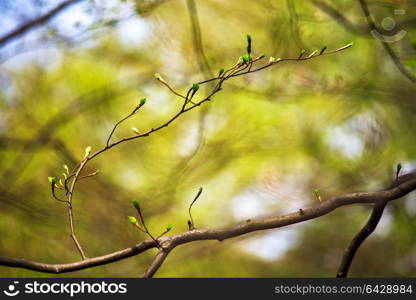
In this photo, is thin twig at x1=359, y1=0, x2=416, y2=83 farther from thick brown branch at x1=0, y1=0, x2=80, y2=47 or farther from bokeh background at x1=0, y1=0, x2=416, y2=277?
thick brown branch at x1=0, y1=0, x2=80, y2=47

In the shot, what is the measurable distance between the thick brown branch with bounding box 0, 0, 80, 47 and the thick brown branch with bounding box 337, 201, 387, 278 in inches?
54.6

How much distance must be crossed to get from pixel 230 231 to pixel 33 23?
4.48ft

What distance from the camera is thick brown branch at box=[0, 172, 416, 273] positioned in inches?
26.3

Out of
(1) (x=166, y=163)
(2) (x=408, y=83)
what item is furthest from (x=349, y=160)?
(1) (x=166, y=163)

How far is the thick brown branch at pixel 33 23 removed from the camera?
1.64 m

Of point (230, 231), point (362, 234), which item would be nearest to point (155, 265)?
point (230, 231)

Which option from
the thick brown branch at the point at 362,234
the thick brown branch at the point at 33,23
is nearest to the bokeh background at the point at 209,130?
the thick brown branch at the point at 33,23

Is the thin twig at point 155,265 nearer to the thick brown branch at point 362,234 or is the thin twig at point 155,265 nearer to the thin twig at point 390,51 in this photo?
the thick brown branch at point 362,234

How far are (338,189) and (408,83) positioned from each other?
524mm

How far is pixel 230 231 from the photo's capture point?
2.22 ft

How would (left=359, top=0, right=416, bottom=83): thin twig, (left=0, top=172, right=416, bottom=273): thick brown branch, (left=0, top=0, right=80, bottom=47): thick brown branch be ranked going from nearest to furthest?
(left=0, top=172, right=416, bottom=273): thick brown branch, (left=359, top=0, right=416, bottom=83): thin twig, (left=0, top=0, right=80, bottom=47): thick brown branch

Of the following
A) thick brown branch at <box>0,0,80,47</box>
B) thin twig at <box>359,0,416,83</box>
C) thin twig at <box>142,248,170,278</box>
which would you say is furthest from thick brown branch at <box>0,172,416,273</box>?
thick brown branch at <box>0,0,80,47</box>

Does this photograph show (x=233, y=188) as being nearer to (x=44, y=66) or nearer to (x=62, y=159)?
(x=62, y=159)

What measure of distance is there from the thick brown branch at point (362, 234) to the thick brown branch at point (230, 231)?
49 mm
